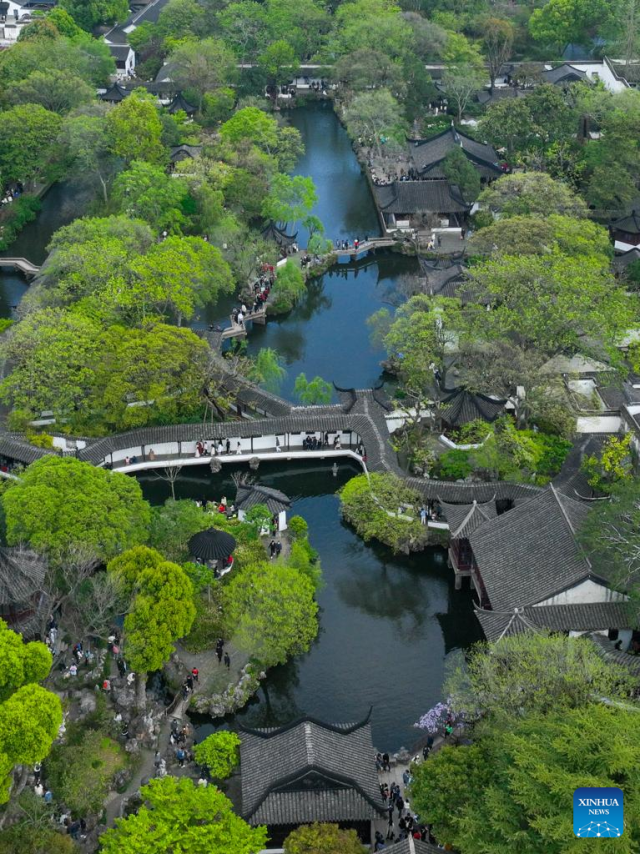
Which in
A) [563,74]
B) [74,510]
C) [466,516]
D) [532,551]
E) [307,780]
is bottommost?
[563,74]

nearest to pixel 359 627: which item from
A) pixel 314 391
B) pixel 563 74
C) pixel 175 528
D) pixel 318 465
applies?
pixel 175 528

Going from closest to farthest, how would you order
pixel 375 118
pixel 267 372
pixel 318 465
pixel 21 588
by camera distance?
pixel 21 588 < pixel 318 465 < pixel 267 372 < pixel 375 118

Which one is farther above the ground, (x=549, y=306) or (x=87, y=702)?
(x=549, y=306)

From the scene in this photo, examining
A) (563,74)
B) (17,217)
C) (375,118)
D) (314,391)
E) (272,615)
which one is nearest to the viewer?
(272,615)

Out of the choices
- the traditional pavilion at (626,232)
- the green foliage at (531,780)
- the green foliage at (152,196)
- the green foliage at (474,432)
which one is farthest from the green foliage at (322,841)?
the traditional pavilion at (626,232)

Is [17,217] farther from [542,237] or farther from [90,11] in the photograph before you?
[90,11]

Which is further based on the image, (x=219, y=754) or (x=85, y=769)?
(x=219, y=754)

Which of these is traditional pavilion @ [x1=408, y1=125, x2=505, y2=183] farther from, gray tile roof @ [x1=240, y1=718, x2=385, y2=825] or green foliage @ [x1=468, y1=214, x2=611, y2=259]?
gray tile roof @ [x1=240, y1=718, x2=385, y2=825]
